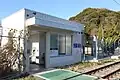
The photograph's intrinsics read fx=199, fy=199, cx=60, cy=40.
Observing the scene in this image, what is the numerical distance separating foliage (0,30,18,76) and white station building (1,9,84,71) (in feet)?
3.57

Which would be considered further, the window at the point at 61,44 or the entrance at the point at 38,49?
the window at the point at 61,44

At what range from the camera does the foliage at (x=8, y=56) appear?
12.3 metres

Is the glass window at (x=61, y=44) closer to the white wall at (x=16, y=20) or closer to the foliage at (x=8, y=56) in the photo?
the white wall at (x=16, y=20)

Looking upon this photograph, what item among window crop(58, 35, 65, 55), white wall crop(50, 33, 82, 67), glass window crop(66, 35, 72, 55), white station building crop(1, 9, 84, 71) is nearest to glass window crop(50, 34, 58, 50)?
white station building crop(1, 9, 84, 71)

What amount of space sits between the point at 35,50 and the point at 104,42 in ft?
48.5

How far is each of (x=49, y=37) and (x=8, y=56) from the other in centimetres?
457

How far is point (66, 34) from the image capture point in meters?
18.9

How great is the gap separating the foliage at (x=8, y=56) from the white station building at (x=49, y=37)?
109 cm

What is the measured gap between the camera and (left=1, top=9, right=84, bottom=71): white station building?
14492 mm

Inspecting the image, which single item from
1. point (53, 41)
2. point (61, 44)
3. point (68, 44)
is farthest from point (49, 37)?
point (68, 44)

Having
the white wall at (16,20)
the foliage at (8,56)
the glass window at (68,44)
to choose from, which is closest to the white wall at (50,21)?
the white wall at (16,20)

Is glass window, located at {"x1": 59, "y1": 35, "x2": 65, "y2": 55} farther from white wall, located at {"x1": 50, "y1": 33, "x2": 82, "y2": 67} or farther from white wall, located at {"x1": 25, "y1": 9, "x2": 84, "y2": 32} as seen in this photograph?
white wall, located at {"x1": 25, "y1": 9, "x2": 84, "y2": 32}

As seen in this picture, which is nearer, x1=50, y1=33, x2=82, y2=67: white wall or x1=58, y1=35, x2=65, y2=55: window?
x1=50, y1=33, x2=82, y2=67: white wall

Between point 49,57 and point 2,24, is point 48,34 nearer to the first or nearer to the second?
point 49,57
